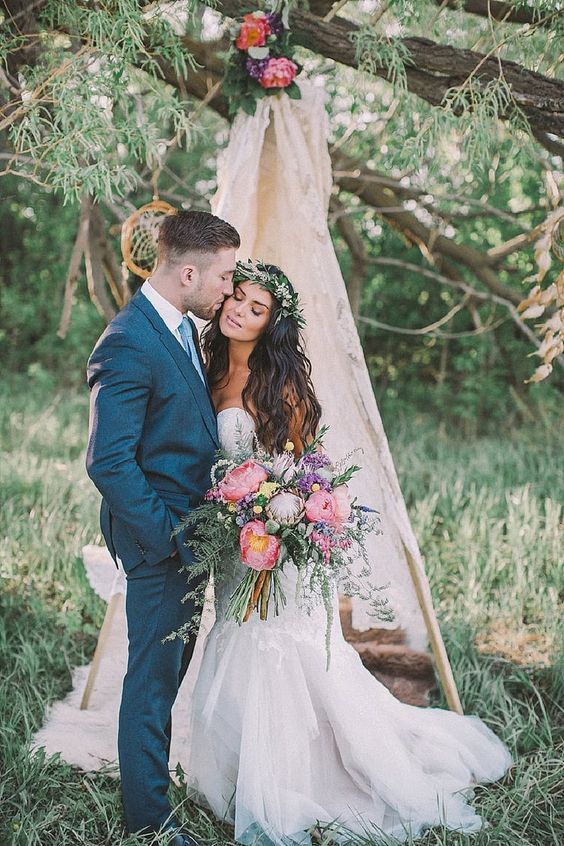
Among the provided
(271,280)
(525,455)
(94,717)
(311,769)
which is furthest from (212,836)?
(525,455)

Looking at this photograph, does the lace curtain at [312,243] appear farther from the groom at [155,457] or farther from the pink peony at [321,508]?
the pink peony at [321,508]

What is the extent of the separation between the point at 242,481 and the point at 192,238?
750 millimetres

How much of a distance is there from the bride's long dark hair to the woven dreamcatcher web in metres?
0.62

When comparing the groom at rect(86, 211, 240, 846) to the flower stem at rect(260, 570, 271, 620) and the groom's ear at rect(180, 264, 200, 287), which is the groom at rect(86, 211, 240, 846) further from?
the flower stem at rect(260, 570, 271, 620)

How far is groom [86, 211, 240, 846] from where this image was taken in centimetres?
230

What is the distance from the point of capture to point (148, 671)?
8.06 ft

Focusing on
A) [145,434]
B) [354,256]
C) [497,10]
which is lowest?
[145,434]

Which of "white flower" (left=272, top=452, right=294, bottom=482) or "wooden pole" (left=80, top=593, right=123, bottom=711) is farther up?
"white flower" (left=272, top=452, right=294, bottom=482)

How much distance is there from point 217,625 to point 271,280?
1132mm

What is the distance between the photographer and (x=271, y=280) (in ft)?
9.05

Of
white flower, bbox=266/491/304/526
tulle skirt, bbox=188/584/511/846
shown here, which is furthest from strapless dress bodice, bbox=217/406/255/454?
tulle skirt, bbox=188/584/511/846

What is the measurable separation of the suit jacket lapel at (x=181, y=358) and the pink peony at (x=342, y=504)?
44cm

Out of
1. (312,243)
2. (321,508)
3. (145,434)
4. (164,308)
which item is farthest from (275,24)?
(321,508)

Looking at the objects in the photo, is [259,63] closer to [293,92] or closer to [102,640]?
[293,92]
